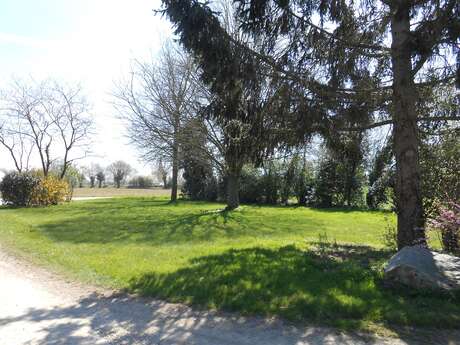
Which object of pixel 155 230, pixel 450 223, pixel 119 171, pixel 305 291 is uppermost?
pixel 119 171

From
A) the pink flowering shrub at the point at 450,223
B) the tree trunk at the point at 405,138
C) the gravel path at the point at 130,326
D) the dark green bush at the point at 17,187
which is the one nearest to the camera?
the gravel path at the point at 130,326

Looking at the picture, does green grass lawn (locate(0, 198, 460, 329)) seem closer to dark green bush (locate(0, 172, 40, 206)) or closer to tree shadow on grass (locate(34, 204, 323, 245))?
tree shadow on grass (locate(34, 204, 323, 245))

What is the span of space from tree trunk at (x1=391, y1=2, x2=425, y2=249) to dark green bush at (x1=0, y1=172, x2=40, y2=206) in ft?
68.2

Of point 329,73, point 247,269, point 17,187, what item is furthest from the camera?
point 17,187

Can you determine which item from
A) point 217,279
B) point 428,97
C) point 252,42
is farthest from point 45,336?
point 428,97

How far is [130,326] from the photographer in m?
4.25

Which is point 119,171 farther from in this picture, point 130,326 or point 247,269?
point 130,326

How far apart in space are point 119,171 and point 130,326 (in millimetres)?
77603

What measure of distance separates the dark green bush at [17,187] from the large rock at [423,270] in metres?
21.4

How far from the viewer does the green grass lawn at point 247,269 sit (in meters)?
4.58

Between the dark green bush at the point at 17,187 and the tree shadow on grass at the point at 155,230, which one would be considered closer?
the tree shadow on grass at the point at 155,230

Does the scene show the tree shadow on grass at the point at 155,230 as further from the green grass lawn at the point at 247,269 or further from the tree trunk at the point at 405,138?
the tree trunk at the point at 405,138

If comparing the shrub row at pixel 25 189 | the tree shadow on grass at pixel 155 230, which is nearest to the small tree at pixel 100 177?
the shrub row at pixel 25 189

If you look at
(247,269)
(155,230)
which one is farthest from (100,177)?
(247,269)
